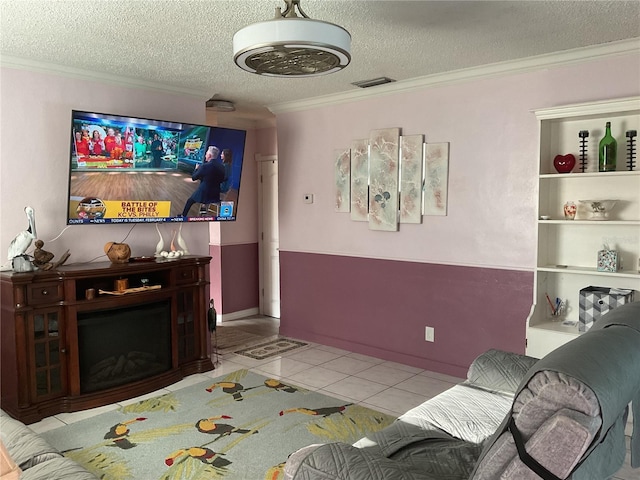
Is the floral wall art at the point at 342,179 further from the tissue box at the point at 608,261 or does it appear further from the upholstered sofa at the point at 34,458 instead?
the upholstered sofa at the point at 34,458

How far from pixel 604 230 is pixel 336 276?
7.85ft

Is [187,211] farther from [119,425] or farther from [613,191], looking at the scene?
[613,191]

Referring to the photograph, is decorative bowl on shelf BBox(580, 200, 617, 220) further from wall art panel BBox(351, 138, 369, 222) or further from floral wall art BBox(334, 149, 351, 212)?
floral wall art BBox(334, 149, 351, 212)

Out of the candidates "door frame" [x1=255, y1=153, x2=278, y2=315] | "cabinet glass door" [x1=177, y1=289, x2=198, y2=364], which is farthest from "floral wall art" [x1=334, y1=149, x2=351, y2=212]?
"door frame" [x1=255, y1=153, x2=278, y2=315]

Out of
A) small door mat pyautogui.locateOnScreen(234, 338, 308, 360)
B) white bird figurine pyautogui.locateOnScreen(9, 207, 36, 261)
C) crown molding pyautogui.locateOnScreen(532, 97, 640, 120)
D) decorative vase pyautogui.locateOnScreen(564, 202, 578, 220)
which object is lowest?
small door mat pyautogui.locateOnScreen(234, 338, 308, 360)

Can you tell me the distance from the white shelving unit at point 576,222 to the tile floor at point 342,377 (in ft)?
3.05

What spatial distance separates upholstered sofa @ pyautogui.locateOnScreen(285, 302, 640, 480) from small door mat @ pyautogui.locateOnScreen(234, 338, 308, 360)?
272 cm

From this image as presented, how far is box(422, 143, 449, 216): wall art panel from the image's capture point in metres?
4.20

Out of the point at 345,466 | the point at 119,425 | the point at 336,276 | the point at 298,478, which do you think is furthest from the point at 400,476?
the point at 336,276

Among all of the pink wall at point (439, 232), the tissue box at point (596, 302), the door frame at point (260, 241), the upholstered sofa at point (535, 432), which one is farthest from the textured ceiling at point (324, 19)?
the door frame at point (260, 241)

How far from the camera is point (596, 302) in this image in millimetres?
3314

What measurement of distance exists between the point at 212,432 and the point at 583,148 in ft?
10.1

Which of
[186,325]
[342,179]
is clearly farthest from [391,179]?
[186,325]

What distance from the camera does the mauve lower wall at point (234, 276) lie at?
20.6 feet
